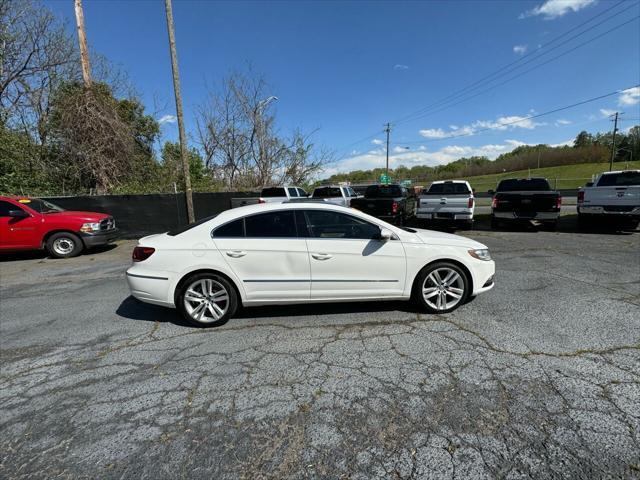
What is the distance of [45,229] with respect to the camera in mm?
8391

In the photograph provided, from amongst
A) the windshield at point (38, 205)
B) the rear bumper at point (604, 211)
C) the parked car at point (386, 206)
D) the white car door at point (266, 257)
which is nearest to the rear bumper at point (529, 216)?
the rear bumper at point (604, 211)

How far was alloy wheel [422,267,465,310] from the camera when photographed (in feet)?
13.1

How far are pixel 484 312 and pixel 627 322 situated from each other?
1.50 meters

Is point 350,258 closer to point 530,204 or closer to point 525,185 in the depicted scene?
point 530,204

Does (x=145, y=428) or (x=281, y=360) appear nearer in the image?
(x=145, y=428)

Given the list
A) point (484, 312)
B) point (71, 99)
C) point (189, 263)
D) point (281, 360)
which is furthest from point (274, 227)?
point (71, 99)

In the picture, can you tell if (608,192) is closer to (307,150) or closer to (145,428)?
(145,428)

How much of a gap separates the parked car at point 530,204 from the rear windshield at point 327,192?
6.18 metres

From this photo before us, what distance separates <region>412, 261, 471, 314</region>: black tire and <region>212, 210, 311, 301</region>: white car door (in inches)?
54.9

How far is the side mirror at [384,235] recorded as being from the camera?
3.86m

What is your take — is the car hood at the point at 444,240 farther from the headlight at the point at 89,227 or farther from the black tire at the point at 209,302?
the headlight at the point at 89,227

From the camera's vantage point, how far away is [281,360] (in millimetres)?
3092

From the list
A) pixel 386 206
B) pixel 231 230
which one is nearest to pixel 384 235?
pixel 231 230

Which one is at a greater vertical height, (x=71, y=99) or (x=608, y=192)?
(x=71, y=99)
